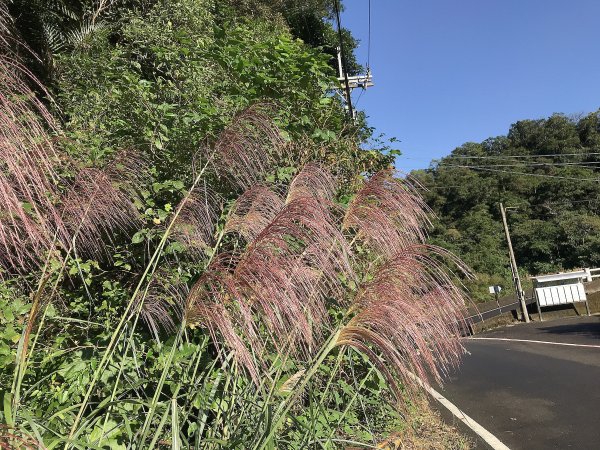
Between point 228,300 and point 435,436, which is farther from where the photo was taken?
point 435,436

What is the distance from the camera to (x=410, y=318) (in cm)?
177

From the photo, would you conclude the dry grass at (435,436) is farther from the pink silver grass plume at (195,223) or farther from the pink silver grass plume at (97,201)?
the pink silver grass plume at (97,201)

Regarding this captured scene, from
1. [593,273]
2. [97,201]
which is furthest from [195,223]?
[593,273]

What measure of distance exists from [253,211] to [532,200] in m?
65.5

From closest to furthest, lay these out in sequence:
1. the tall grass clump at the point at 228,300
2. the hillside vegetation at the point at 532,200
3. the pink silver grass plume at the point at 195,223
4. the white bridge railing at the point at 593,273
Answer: the tall grass clump at the point at 228,300
the pink silver grass plume at the point at 195,223
the white bridge railing at the point at 593,273
the hillside vegetation at the point at 532,200

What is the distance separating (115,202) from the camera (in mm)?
2449

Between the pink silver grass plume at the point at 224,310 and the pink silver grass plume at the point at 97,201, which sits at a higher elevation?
the pink silver grass plume at the point at 97,201

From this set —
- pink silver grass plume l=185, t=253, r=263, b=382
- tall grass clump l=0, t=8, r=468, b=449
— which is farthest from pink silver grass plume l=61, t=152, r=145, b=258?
pink silver grass plume l=185, t=253, r=263, b=382

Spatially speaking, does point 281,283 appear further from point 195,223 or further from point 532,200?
point 532,200

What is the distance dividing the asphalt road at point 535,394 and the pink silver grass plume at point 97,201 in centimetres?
242

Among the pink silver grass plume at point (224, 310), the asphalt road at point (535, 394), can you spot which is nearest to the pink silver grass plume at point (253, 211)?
the pink silver grass plume at point (224, 310)

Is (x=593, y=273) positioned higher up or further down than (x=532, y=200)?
further down

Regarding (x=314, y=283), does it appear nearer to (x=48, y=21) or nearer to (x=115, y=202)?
(x=115, y=202)

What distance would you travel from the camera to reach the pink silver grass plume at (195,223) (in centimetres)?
240
